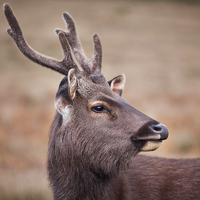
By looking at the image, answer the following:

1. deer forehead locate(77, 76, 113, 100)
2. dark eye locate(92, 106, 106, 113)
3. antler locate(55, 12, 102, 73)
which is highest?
antler locate(55, 12, 102, 73)

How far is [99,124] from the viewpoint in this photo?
3906 millimetres

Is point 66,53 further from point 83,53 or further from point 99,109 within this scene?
point 99,109

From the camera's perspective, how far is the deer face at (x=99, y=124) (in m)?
3.79

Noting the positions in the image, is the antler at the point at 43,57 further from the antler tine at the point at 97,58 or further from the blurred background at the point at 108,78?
the blurred background at the point at 108,78

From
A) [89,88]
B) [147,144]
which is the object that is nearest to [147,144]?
[147,144]

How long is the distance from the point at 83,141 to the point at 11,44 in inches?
1073

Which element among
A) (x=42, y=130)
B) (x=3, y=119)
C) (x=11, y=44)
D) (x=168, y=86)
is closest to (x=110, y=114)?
(x=42, y=130)

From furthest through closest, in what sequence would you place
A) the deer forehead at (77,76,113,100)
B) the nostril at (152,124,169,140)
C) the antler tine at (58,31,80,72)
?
the antler tine at (58,31,80,72)
the deer forehead at (77,76,113,100)
the nostril at (152,124,169,140)

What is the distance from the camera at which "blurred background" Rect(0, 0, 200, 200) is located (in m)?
8.60

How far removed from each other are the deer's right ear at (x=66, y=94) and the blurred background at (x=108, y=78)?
1.32 metres

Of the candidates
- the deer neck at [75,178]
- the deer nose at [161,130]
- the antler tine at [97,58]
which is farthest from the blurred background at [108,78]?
the deer nose at [161,130]

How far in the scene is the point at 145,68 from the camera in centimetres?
2253

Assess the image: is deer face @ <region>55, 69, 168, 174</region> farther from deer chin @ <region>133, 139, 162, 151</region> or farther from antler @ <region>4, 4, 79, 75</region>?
antler @ <region>4, 4, 79, 75</region>

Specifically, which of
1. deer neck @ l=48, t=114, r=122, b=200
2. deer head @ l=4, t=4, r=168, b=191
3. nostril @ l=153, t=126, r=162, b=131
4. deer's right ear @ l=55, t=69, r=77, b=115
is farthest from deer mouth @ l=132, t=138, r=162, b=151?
deer's right ear @ l=55, t=69, r=77, b=115
